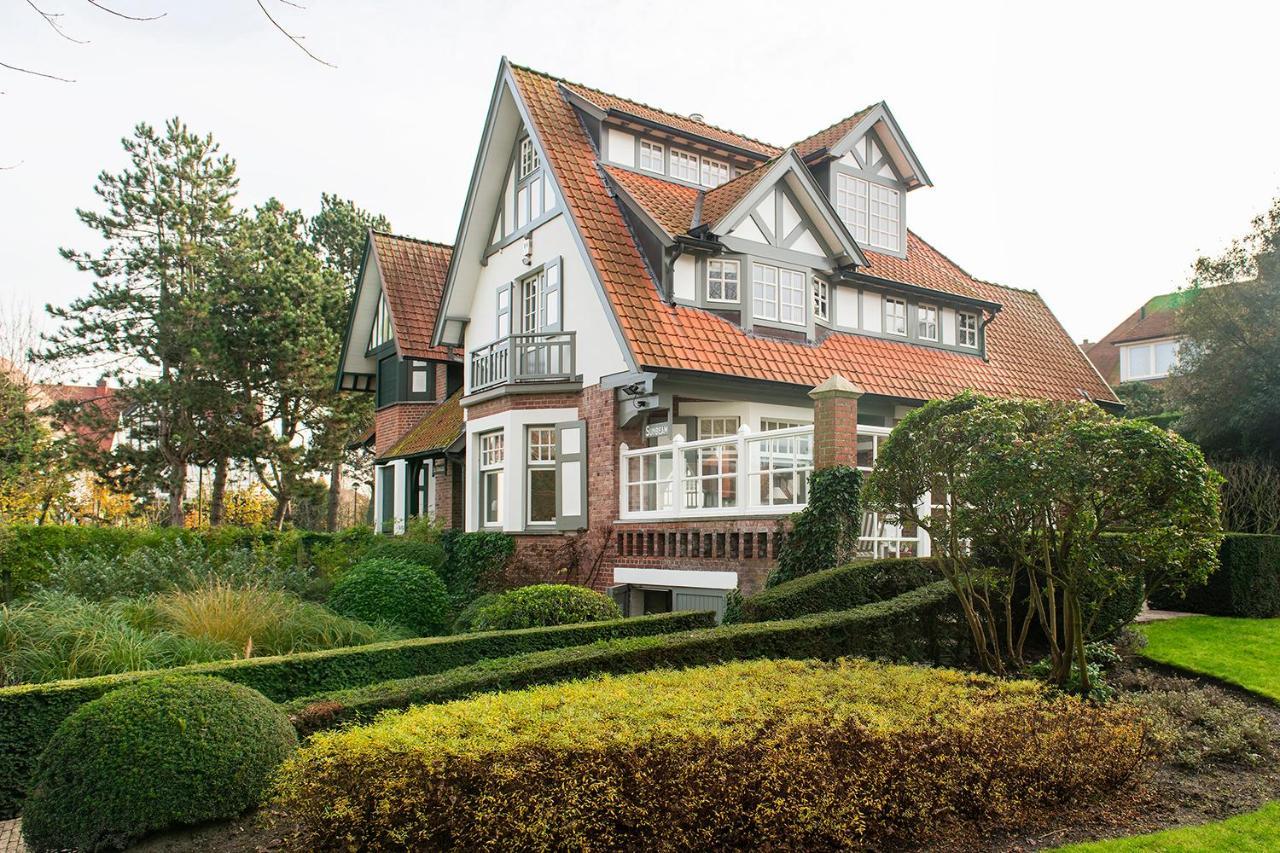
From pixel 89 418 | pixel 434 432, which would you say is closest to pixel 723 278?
pixel 434 432

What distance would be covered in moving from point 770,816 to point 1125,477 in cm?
422

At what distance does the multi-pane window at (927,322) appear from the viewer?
21453 millimetres

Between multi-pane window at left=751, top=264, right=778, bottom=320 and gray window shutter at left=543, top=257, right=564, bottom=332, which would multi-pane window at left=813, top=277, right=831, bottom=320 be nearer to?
multi-pane window at left=751, top=264, right=778, bottom=320

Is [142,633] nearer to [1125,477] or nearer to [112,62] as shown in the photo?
[112,62]

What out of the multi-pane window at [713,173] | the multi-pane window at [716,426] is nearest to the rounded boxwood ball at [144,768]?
the multi-pane window at [716,426]

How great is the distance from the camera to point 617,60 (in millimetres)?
7293

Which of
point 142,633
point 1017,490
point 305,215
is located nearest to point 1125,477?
point 1017,490

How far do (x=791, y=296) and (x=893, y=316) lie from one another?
11.4 feet

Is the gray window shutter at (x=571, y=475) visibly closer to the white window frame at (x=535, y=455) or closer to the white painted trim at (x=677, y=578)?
the white window frame at (x=535, y=455)

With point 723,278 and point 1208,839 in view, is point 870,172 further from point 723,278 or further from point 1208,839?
point 1208,839

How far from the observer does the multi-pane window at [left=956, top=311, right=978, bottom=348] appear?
73.4 ft

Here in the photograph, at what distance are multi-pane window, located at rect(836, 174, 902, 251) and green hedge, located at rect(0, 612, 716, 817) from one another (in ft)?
39.6

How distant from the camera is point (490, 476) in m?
19.9

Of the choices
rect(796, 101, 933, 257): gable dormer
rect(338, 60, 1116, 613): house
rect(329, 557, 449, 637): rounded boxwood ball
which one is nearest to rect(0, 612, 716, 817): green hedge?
rect(338, 60, 1116, 613): house
